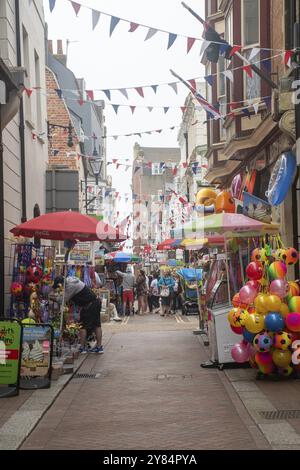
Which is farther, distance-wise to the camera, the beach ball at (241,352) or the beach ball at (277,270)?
the beach ball at (241,352)

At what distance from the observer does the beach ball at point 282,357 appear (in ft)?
29.1

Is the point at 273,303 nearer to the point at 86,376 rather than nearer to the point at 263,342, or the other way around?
the point at 263,342

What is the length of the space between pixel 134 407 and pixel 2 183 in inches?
222

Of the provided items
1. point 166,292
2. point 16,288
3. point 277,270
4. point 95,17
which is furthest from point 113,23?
point 166,292

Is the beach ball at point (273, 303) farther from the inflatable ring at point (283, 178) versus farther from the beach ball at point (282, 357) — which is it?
the inflatable ring at point (283, 178)

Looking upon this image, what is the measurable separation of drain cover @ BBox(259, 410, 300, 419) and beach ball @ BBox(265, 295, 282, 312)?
182 centimetres

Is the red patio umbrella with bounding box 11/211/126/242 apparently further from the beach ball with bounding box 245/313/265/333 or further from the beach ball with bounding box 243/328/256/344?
the beach ball with bounding box 245/313/265/333

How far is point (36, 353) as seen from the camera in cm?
910

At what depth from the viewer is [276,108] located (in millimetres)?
11773

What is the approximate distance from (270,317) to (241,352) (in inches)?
39.4

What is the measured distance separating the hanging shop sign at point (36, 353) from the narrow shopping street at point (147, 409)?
1.48 feet

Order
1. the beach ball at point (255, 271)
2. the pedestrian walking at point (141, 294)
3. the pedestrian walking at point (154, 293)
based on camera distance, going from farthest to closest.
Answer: the pedestrian walking at point (154, 293) → the pedestrian walking at point (141, 294) → the beach ball at point (255, 271)

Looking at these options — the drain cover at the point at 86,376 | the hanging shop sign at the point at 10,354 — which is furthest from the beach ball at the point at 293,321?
the hanging shop sign at the point at 10,354

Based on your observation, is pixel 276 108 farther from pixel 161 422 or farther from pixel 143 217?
pixel 143 217
